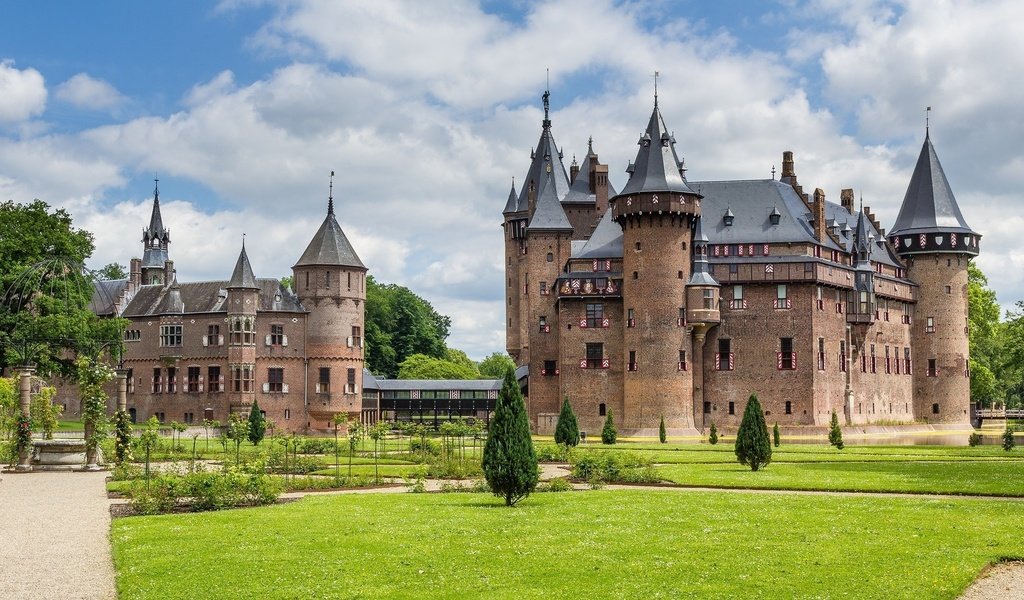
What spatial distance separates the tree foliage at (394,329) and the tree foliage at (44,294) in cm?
4569

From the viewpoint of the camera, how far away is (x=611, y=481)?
29.9 metres

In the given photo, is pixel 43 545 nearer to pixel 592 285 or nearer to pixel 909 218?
pixel 592 285

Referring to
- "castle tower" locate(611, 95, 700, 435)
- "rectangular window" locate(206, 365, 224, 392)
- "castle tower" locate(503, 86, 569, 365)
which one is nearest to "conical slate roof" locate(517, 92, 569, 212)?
"castle tower" locate(503, 86, 569, 365)

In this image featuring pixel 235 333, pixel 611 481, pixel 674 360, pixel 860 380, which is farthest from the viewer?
pixel 860 380

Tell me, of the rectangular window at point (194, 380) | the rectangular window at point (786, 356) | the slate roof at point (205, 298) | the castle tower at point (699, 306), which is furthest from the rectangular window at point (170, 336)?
the rectangular window at point (786, 356)

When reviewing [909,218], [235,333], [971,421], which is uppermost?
[909,218]

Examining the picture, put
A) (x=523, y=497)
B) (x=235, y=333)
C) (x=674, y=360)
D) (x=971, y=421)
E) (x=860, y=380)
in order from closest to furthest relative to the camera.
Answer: (x=523, y=497), (x=674, y=360), (x=235, y=333), (x=860, y=380), (x=971, y=421)

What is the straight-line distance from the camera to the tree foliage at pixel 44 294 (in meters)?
51.9

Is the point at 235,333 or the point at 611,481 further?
the point at 235,333

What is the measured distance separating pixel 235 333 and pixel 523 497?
4816 cm

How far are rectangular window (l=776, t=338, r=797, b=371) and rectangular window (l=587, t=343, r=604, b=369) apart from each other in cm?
1110

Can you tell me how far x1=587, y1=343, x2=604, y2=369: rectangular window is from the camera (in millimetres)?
67000

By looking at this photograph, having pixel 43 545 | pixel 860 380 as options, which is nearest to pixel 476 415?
pixel 860 380

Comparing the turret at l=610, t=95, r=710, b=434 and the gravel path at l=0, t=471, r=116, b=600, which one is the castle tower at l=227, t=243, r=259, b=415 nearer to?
the turret at l=610, t=95, r=710, b=434
